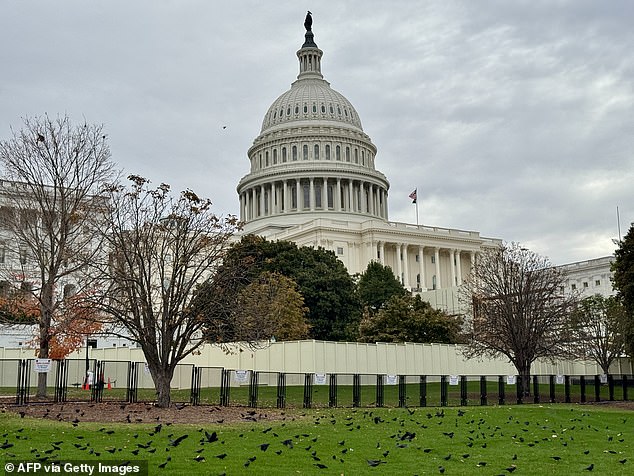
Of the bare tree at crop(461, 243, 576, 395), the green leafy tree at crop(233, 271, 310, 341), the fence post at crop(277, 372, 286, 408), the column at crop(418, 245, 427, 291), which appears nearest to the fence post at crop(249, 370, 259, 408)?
the fence post at crop(277, 372, 286, 408)

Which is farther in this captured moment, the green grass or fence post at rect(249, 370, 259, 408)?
fence post at rect(249, 370, 259, 408)

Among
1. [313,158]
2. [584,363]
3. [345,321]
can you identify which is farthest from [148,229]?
[313,158]

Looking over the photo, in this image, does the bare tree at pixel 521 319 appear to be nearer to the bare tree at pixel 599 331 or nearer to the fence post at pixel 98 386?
the bare tree at pixel 599 331

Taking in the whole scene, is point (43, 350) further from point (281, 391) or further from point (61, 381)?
point (281, 391)

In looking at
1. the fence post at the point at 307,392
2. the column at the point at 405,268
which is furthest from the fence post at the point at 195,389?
the column at the point at 405,268

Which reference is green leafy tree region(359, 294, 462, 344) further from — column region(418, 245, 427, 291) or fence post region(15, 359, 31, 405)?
column region(418, 245, 427, 291)

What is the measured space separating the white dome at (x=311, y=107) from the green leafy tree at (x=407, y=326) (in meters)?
91.1

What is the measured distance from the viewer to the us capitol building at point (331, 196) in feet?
421

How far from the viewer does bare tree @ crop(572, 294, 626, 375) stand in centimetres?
5632

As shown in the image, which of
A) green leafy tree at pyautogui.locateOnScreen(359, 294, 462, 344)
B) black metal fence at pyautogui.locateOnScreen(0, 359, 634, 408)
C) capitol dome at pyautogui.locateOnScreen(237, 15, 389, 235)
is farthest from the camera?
capitol dome at pyautogui.locateOnScreen(237, 15, 389, 235)

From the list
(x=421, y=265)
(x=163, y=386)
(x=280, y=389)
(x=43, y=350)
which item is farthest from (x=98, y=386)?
(x=421, y=265)

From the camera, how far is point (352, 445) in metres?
17.8

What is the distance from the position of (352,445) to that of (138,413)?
10.6m

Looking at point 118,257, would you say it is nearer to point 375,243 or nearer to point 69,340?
point 69,340
